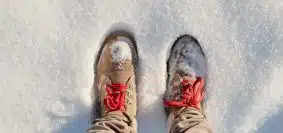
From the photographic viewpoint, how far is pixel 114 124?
1.54m

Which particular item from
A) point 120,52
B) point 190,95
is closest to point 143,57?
point 120,52

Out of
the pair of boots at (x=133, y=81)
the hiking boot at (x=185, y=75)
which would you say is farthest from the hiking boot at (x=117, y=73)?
the hiking boot at (x=185, y=75)

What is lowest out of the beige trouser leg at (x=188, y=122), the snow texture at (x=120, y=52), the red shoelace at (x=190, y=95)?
the beige trouser leg at (x=188, y=122)

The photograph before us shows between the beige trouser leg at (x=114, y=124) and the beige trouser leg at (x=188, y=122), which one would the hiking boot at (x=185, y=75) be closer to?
the beige trouser leg at (x=188, y=122)

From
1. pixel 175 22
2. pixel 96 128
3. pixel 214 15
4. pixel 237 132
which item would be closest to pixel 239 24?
pixel 214 15

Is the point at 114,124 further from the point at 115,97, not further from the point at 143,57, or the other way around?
the point at 143,57

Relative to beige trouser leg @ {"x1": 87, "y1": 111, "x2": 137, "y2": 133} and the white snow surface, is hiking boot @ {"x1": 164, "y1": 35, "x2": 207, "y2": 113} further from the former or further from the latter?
beige trouser leg @ {"x1": 87, "y1": 111, "x2": 137, "y2": 133}

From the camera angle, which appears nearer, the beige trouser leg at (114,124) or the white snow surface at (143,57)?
the beige trouser leg at (114,124)

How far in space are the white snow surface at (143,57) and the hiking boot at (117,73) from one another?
28 millimetres

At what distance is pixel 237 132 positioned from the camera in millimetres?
1661

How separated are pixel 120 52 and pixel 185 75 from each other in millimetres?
209

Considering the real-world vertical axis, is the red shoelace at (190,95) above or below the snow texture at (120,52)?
below

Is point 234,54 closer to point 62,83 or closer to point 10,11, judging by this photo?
point 62,83

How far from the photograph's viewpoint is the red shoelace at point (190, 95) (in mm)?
1640
